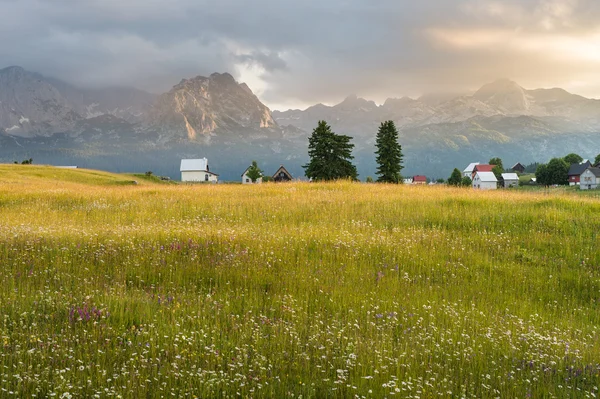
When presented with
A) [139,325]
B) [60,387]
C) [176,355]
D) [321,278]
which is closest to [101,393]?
[60,387]

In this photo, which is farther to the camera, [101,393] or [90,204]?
[90,204]

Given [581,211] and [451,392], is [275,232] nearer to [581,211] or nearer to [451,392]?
[451,392]

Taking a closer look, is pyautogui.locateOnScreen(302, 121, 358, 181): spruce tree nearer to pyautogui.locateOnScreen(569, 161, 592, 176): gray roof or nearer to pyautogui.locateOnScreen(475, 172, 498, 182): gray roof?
pyautogui.locateOnScreen(569, 161, 592, 176): gray roof

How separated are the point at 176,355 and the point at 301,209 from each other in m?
13.4

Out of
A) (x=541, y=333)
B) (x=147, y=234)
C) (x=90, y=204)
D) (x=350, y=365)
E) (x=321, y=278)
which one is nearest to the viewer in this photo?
(x=350, y=365)

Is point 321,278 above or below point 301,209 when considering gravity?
below

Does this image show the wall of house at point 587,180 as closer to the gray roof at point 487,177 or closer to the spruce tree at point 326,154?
the gray roof at point 487,177

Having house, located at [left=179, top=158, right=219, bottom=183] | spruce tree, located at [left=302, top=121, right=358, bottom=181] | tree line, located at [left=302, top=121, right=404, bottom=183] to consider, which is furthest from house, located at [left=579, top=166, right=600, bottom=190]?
house, located at [left=179, top=158, right=219, bottom=183]

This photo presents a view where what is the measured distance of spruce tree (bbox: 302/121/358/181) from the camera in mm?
65750

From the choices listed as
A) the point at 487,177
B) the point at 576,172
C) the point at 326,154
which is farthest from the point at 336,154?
the point at 487,177

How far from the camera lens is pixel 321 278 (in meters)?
10.4

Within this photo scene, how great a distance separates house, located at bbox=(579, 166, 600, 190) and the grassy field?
13826 cm

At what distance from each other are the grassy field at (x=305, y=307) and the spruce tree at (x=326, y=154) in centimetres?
4830

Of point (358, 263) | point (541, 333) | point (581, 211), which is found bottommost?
point (541, 333)
